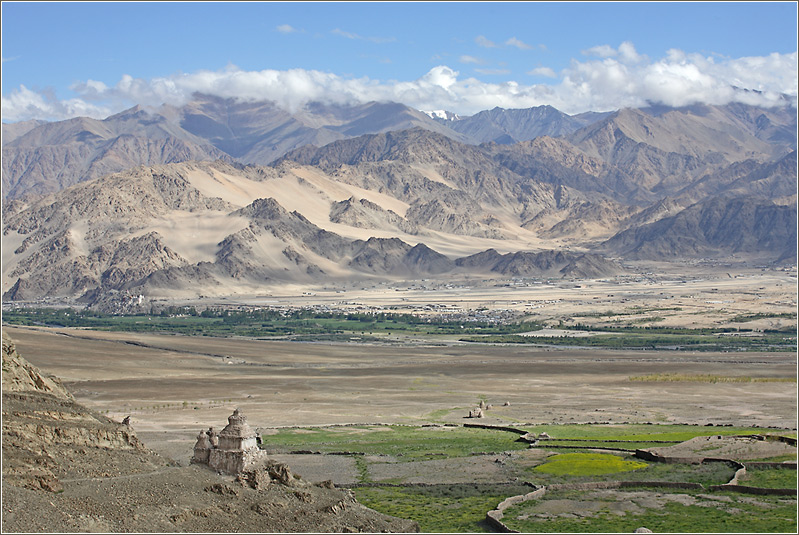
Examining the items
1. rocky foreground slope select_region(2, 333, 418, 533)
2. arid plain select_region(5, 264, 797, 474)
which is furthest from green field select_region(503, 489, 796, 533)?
arid plain select_region(5, 264, 797, 474)

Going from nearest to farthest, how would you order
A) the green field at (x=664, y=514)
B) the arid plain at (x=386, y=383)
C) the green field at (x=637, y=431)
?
1. the green field at (x=664, y=514)
2. the green field at (x=637, y=431)
3. the arid plain at (x=386, y=383)

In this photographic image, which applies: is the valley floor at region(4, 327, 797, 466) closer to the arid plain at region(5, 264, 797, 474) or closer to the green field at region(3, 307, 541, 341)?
the arid plain at region(5, 264, 797, 474)

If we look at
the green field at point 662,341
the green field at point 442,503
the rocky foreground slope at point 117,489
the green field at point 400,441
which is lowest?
the green field at point 400,441

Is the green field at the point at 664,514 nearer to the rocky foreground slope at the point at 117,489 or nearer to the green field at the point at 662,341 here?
the rocky foreground slope at the point at 117,489

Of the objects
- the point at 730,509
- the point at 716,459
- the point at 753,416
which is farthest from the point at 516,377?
the point at 730,509

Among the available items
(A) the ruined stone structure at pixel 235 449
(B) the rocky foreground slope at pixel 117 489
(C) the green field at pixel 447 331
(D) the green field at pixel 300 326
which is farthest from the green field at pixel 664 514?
(D) the green field at pixel 300 326

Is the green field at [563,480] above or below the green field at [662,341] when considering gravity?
below

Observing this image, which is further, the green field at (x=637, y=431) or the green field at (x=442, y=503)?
the green field at (x=637, y=431)
